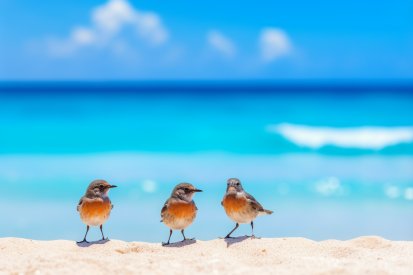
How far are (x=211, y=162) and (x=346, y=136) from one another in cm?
639

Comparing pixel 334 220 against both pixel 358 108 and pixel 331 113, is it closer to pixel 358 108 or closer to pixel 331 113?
pixel 331 113

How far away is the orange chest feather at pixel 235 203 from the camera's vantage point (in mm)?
4820

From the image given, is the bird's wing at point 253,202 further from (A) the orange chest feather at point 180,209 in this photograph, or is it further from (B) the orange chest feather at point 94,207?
(B) the orange chest feather at point 94,207

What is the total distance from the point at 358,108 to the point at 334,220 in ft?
54.0

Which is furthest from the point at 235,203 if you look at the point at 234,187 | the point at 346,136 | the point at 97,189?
the point at 346,136

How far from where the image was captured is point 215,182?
10227 millimetres

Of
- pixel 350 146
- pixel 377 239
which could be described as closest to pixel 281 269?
pixel 377 239

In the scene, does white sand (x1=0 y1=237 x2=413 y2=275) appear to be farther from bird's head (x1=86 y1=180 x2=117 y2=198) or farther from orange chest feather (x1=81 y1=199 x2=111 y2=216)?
bird's head (x1=86 y1=180 x2=117 y2=198)

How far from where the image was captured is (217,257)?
425cm

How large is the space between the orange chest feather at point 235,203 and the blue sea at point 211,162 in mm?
1215

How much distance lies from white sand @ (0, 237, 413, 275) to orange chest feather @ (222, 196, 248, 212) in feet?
1.17

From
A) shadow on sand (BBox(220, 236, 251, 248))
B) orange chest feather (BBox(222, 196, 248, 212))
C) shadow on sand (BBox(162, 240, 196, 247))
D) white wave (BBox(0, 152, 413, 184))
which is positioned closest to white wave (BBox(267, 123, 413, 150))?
white wave (BBox(0, 152, 413, 184))

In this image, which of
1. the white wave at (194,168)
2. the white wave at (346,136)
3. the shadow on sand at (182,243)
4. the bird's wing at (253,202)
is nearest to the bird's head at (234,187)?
the bird's wing at (253,202)

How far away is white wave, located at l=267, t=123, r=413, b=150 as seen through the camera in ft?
52.7
